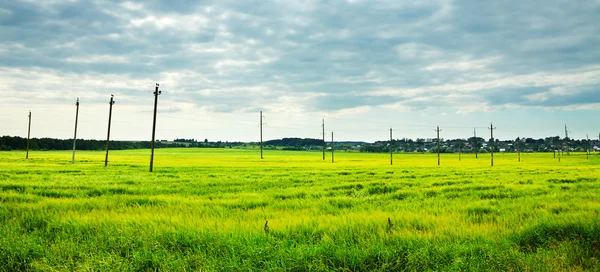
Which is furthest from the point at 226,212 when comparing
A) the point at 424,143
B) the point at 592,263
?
the point at 424,143

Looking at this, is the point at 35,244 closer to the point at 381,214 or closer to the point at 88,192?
the point at 381,214

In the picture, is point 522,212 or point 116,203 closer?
point 522,212

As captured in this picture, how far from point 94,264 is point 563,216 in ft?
34.6

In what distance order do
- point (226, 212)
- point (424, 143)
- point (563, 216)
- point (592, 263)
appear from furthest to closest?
point (424, 143) < point (226, 212) < point (563, 216) < point (592, 263)

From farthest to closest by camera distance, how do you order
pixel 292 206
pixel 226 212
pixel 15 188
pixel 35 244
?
1. pixel 15 188
2. pixel 292 206
3. pixel 226 212
4. pixel 35 244

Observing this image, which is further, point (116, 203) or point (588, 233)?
point (116, 203)

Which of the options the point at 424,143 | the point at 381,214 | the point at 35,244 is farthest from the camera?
the point at 424,143

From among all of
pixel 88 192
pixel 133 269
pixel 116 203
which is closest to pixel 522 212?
pixel 133 269

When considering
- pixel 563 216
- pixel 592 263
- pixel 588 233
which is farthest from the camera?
pixel 563 216

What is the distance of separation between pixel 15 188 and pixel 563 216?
2259 cm

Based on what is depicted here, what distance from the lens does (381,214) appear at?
10070 mm

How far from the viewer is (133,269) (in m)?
5.98

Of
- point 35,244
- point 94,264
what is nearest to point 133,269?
point 94,264

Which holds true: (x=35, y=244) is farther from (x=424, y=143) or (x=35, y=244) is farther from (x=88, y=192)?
(x=424, y=143)
